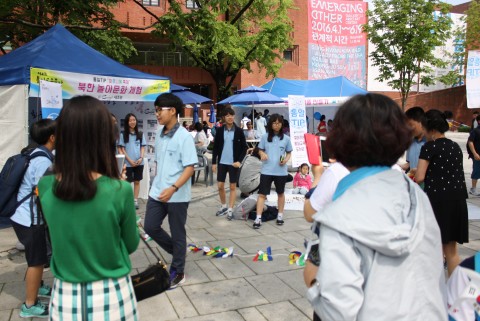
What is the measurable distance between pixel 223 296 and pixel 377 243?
288cm

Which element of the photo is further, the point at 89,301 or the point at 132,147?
the point at 132,147

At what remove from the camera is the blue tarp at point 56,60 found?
19.1 ft

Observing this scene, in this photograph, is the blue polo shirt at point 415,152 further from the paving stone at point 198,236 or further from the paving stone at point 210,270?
the paving stone at point 198,236

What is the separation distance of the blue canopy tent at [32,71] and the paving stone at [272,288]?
3.92m

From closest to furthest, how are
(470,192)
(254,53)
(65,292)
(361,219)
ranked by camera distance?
(361,219) < (65,292) < (470,192) < (254,53)

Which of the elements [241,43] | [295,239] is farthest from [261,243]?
[241,43]

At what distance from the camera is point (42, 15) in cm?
1020

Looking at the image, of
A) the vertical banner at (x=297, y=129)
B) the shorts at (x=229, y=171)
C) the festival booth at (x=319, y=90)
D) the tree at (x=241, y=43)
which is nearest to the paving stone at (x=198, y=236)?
the shorts at (x=229, y=171)

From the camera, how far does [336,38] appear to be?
3152 cm

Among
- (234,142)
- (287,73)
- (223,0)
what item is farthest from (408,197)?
(287,73)

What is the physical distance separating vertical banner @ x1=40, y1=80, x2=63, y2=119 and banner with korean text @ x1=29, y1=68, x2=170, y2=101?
10.1 inches

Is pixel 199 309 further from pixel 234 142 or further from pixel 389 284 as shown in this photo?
pixel 234 142

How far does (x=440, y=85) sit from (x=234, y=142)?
40.0 meters

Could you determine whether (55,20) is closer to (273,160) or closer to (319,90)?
(273,160)
